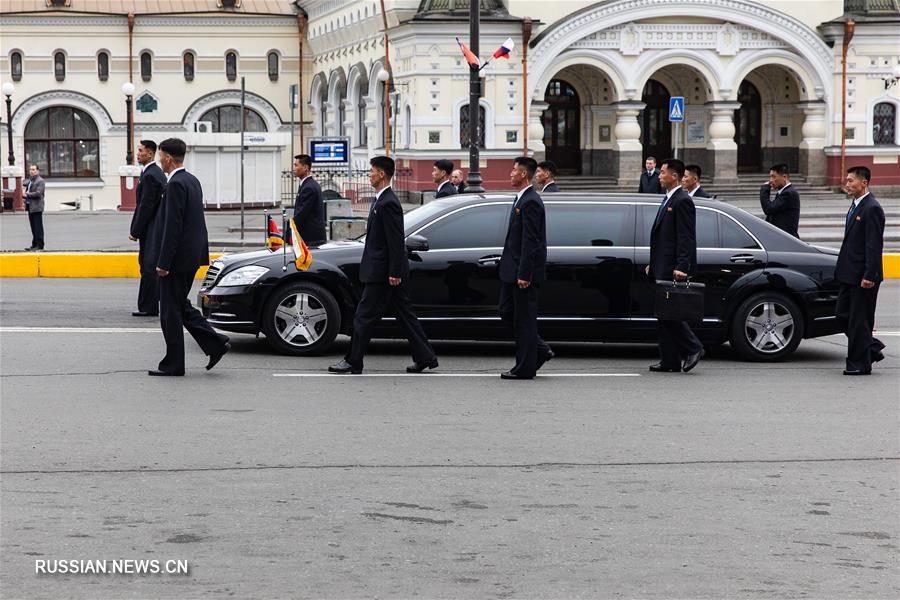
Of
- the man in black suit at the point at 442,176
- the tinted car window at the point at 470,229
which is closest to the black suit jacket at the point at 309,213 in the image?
the man in black suit at the point at 442,176

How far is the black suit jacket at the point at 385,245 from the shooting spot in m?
11.3

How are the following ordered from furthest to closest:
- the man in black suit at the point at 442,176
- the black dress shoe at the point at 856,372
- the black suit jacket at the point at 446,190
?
the man in black suit at the point at 442,176 → the black suit jacket at the point at 446,190 → the black dress shoe at the point at 856,372

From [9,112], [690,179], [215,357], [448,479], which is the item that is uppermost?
[9,112]

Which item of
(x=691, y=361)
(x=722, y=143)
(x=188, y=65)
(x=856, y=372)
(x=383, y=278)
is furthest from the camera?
(x=188, y=65)

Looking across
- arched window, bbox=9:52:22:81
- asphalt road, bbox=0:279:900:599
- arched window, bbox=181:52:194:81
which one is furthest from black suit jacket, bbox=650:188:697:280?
arched window, bbox=9:52:22:81

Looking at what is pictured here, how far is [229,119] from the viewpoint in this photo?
5550cm

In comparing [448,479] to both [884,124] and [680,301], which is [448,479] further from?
[884,124]

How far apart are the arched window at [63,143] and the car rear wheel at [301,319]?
43.8m

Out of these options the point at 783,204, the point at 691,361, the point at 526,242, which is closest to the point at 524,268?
the point at 526,242

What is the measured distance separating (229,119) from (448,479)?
4897 cm

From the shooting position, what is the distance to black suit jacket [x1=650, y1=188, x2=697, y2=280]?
11.6 metres

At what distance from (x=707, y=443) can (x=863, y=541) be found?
2250 millimetres

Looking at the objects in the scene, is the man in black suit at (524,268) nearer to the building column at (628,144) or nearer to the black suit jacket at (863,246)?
the black suit jacket at (863,246)

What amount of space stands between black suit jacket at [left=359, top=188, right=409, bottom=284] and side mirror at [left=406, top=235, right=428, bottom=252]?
939 mm
